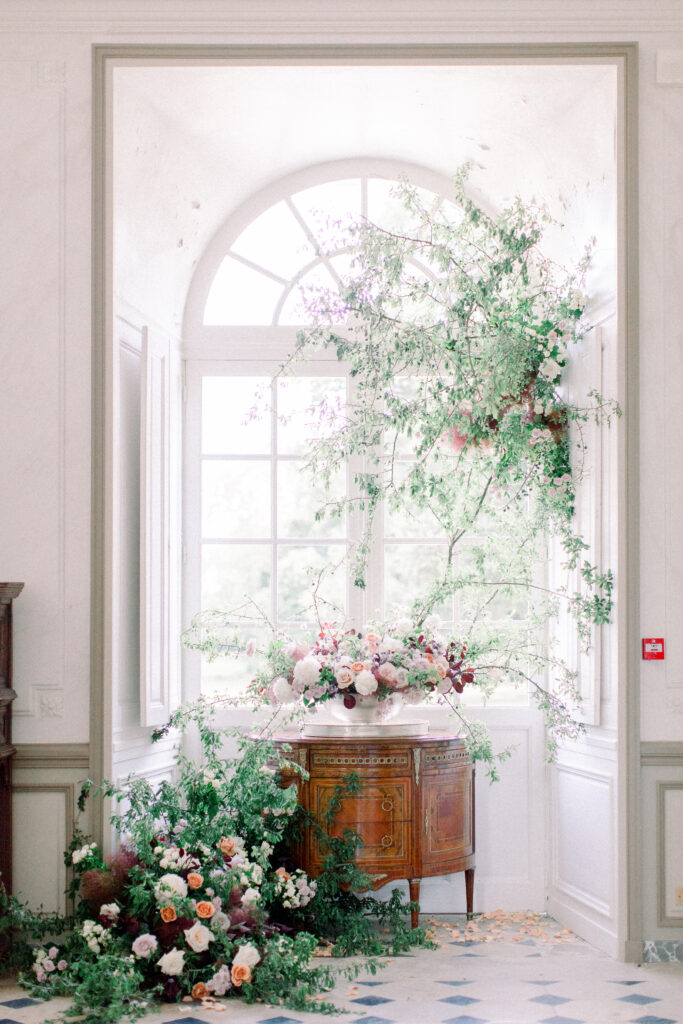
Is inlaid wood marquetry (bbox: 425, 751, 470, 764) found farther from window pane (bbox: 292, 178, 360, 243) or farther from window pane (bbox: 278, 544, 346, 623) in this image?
window pane (bbox: 292, 178, 360, 243)

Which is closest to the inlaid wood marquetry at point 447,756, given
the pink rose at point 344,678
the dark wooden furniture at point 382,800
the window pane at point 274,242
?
the dark wooden furniture at point 382,800

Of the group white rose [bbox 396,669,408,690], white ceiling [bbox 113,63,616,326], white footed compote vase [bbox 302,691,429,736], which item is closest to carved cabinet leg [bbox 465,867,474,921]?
white footed compote vase [bbox 302,691,429,736]

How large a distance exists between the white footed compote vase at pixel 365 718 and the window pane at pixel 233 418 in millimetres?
1493

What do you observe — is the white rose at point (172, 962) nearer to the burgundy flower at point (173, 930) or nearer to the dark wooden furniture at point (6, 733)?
the burgundy flower at point (173, 930)

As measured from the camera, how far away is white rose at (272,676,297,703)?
16.6 feet

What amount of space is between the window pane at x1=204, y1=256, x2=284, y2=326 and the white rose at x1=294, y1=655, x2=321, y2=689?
77.2 inches

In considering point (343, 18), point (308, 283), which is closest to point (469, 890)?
point (308, 283)

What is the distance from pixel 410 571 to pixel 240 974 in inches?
92.9

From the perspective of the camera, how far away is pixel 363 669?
5.04 meters

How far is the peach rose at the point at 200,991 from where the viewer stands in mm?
4164

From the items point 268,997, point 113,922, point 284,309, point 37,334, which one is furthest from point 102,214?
point 268,997

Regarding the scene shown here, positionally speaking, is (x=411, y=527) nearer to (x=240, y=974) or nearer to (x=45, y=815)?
(x=45, y=815)

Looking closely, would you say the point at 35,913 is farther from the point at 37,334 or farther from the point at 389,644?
the point at 37,334

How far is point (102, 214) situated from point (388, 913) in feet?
10.7
